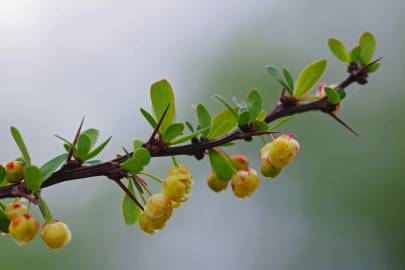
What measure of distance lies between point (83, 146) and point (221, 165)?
0.78ft

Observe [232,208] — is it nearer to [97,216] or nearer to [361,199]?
[361,199]

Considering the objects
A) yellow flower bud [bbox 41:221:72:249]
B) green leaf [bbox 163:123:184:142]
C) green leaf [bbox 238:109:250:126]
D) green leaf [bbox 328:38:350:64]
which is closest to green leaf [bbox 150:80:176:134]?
green leaf [bbox 163:123:184:142]

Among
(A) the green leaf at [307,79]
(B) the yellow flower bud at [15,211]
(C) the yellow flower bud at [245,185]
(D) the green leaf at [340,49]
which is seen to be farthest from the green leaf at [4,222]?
(D) the green leaf at [340,49]

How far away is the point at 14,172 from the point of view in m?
0.87

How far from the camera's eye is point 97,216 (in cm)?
452

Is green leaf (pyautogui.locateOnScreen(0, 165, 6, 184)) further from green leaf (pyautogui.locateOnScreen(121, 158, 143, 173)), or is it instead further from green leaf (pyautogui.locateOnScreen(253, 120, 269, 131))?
green leaf (pyautogui.locateOnScreen(253, 120, 269, 131))

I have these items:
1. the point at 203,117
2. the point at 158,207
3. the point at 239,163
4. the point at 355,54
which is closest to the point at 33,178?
the point at 158,207

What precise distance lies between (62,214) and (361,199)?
2598mm

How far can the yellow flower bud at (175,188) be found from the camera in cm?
88

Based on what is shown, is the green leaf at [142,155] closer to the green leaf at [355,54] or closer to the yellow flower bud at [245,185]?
the yellow flower bud at [245,185]

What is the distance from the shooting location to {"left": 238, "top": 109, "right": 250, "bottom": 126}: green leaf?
36.5 inches

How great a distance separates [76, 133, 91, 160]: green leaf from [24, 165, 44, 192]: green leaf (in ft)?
0.31

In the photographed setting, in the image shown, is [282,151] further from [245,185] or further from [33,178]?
[33,178]

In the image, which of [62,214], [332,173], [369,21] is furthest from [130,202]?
[369,21]
